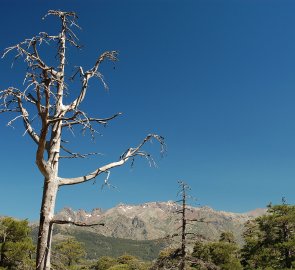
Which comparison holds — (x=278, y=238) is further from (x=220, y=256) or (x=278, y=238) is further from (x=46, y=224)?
(x=46, y=224)

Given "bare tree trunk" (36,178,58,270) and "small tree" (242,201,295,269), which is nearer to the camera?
"bare tree trunk" (36,178,58,270)

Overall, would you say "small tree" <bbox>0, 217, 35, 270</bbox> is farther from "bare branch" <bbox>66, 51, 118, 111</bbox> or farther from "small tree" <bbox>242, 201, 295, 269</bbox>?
"bare branch" <bbox>66, 51, 118, 111</bbox>

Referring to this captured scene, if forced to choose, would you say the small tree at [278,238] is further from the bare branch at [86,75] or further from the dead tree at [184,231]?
the bare branch at [86,75]

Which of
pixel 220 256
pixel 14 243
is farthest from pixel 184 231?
pixel 220 256

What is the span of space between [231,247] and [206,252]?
3.93m

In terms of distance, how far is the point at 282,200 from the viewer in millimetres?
45719

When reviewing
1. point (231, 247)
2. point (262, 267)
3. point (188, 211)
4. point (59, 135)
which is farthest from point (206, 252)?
point (59, 135)

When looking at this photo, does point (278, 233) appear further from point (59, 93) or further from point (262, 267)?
point (59, 93)

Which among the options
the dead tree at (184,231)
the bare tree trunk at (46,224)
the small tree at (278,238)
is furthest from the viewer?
the small tree at (278,238)

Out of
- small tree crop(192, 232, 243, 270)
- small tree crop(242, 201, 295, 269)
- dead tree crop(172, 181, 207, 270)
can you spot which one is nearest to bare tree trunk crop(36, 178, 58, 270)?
dead tree crop(172, 181, 207, 270)

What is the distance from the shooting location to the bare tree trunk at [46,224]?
5891 mm

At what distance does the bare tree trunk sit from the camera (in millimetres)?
5891

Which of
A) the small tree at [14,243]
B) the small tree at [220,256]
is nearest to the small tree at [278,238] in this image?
the small tree at [220,256]

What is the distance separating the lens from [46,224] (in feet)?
19.7
